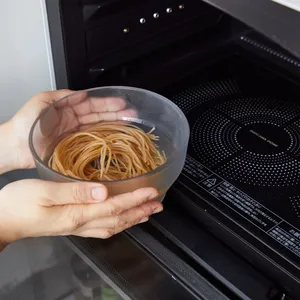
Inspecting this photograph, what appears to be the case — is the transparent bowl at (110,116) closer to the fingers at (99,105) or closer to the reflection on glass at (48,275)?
the fingers at (99,105)

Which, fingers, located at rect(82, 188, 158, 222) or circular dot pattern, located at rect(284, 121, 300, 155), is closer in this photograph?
fingers, located at rect(82, 188, 158, 222)

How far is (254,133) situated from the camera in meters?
0.79

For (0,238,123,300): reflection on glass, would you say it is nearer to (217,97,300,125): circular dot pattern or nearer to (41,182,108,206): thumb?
(41,182,108,206): thumb

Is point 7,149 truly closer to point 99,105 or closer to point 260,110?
point 99,105

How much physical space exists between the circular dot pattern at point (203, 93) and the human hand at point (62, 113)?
0.11 m

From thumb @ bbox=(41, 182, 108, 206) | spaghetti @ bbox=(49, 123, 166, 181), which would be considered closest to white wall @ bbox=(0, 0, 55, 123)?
spaghetti @ bbox=(49, 123, 166, 181)

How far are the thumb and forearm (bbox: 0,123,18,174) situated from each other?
20 centimetres

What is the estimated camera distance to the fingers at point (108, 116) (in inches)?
30.0

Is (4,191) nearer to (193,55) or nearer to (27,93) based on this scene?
(27,93)

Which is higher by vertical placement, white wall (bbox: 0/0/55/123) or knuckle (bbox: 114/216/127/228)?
white wall (bbox: 0/0/55/123)

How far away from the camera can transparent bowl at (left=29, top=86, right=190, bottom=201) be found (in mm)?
695

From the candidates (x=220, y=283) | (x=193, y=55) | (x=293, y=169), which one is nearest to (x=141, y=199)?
(x=220, y=283)

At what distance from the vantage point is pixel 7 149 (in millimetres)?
770

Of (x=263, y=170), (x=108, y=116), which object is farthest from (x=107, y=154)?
(x=263, y=170)
